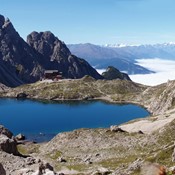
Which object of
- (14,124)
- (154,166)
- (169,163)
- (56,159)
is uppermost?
(154,166)

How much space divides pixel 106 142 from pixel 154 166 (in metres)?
76.7

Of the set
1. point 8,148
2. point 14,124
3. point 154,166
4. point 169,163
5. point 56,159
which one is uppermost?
point 154,166

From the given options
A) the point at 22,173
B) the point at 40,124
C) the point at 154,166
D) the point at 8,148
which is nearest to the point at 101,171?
the point at 8,148

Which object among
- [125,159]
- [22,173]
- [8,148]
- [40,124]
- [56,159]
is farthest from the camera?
[40,124]

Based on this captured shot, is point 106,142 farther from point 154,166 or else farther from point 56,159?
point 154,166

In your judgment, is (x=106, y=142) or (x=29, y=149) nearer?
(x=106, y=142)

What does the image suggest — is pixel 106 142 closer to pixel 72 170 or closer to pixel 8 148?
pixel 72 170

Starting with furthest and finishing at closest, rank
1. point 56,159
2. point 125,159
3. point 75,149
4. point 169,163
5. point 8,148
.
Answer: point 75,149 < point 56,159 < point 125,159 < point 8,148 < point 169,163

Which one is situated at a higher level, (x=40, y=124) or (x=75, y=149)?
(x=75, y=149)

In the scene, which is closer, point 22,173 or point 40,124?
point 22,173

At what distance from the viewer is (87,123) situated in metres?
193

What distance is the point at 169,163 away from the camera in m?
47.5

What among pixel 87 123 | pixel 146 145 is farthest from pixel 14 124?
pixel 146 145

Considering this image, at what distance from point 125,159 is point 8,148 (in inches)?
881
